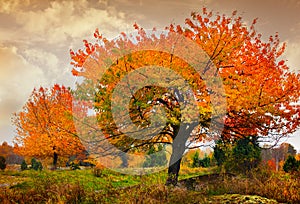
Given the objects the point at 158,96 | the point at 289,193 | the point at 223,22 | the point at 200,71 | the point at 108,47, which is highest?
the point at 223,22

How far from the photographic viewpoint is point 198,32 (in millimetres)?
9703

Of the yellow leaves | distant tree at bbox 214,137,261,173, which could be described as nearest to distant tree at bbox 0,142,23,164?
the yellow leaves

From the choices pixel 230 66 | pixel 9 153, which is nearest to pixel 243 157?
pixel 230 66

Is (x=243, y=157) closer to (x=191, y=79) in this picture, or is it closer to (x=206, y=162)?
(x=206, y=162)

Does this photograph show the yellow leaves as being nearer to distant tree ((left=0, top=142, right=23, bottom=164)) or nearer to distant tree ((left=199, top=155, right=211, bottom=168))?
distant tree ((left=199, top=155, right=211, bottom=168))

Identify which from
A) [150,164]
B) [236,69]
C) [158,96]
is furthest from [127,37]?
[150,164]

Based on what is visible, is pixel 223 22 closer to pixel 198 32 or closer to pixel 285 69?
pixel 198 32

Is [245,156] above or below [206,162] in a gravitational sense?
above

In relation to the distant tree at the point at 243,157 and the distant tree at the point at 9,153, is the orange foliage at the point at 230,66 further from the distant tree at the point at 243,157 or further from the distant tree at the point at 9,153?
the distant tree at the point at 9,153

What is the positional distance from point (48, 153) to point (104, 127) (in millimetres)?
15089

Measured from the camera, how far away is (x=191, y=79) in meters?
Answer: 8.68

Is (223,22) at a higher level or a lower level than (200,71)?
higher

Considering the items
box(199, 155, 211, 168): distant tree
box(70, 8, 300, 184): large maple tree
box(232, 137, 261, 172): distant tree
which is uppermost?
box(70, 8, 300, 184): large maple tree

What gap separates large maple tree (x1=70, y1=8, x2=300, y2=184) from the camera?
8648 millimetres
